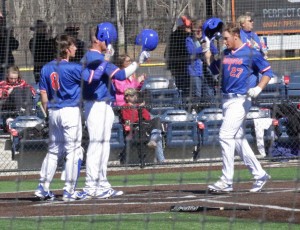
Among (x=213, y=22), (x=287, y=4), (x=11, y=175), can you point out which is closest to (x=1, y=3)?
(x=213, y=22)

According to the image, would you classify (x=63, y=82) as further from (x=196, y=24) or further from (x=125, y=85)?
(x=125, y=85)

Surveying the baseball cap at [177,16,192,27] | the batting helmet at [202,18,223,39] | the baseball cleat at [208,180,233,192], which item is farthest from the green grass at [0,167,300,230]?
the batting helmet at [202,18,223,39]

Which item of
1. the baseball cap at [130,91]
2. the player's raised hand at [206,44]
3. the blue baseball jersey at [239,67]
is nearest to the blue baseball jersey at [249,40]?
the blue baseball jersey at [239,67]

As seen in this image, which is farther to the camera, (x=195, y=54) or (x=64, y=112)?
(x=195, y=54)

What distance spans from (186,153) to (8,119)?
112 inches

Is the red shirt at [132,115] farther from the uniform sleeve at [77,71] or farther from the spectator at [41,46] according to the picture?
the uniform sleeve at [77,71]

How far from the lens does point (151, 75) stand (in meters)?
14.6

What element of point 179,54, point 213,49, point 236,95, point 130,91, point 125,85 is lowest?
point 130,91

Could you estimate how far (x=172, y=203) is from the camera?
9.79 meters

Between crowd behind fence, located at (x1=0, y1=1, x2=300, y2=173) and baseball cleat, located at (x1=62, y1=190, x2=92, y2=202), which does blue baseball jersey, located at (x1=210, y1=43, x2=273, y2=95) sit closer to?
crowd behind fence, located at (x1=0, y1=1, x2=300, y2=173)

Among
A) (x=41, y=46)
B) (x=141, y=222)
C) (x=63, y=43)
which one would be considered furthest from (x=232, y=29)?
(x=141, y=222)

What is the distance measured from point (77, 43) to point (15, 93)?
12.2 ft

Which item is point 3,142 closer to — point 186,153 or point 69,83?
point 186,153

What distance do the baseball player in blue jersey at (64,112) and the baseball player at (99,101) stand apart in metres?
0.12
